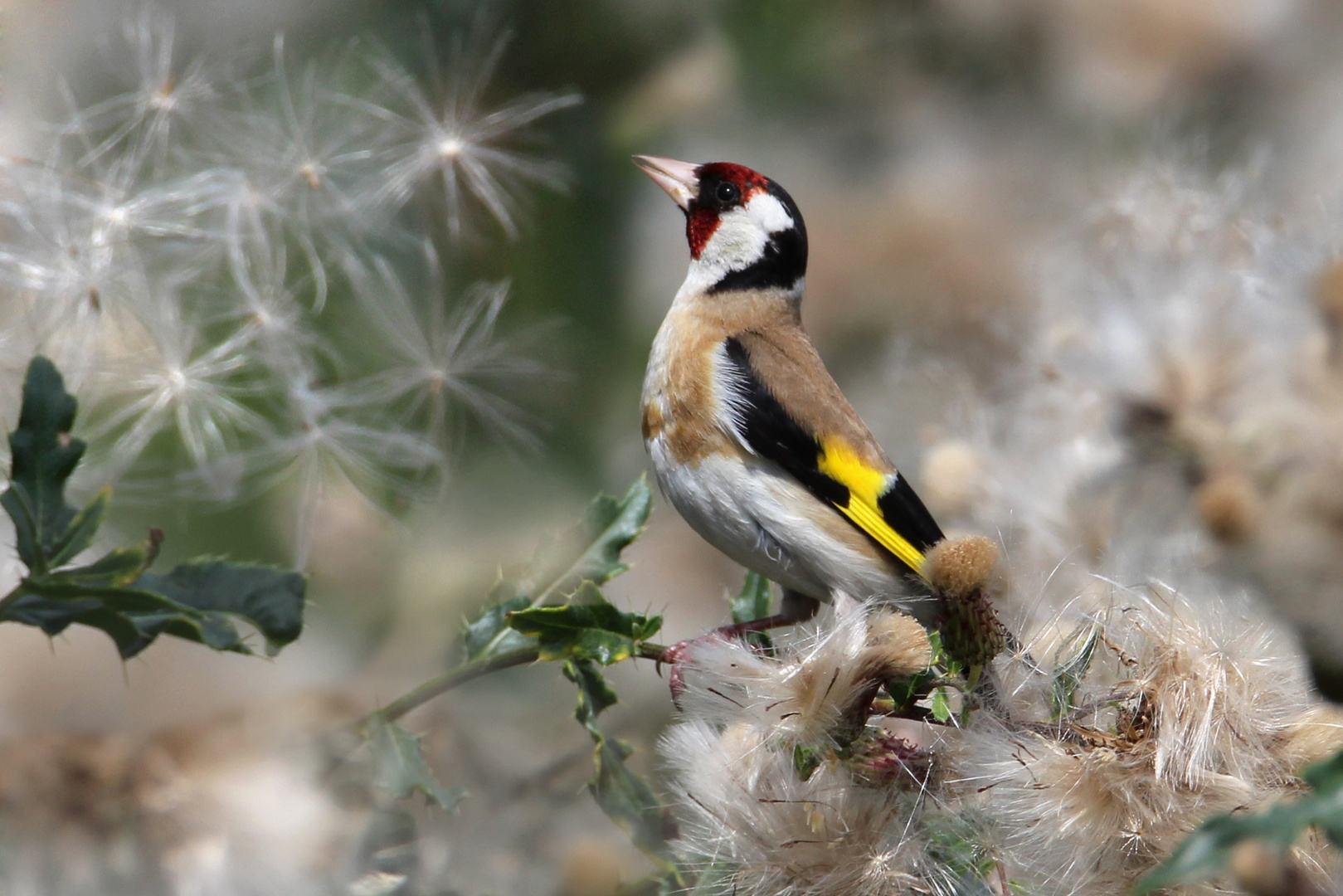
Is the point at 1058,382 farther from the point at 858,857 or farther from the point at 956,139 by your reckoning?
the point at 956,139

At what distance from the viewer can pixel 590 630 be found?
2.61 feet

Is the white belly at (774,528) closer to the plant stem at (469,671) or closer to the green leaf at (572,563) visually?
the green leaf at (572,563)

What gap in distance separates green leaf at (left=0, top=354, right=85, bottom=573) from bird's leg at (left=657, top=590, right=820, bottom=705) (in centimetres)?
42

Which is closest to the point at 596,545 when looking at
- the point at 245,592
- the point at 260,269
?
the point at 245,592

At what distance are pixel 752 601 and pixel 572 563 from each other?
0.69ft

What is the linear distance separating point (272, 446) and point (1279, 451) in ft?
3.37

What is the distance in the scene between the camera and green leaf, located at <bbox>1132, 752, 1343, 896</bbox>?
0.40 metres

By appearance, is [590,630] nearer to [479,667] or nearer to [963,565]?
[479,667]

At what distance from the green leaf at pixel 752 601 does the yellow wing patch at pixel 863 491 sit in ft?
0.37

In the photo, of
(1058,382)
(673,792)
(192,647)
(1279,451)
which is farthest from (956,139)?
(673,792)

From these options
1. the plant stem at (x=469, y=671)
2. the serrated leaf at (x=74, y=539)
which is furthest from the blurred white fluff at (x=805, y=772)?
the serrated leaf at (x=74, y=539)

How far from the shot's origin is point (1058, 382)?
1389mm

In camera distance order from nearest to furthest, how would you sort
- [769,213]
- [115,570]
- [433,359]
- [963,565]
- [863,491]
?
[963,565] → [115,570] → [863,491] → [769,213] → [433,359]

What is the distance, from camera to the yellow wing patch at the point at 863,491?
1.06 m
